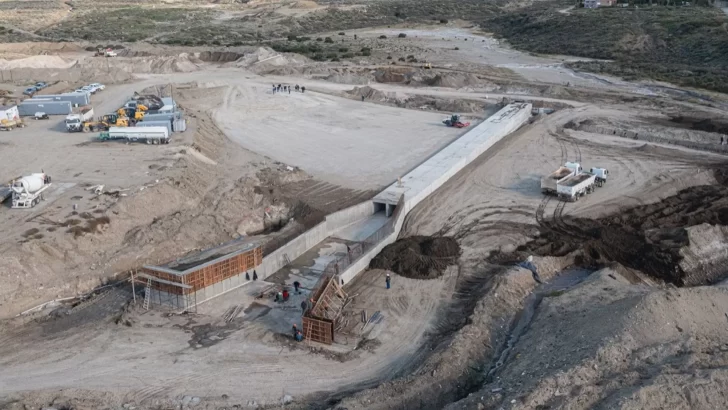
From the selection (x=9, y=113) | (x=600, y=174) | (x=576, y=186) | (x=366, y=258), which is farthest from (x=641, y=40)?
(x=9, y=113)

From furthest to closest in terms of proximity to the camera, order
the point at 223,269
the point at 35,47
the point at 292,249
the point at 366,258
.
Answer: the point at 35,47, the point at 292,249, the point at 366,258, the point at 223,269

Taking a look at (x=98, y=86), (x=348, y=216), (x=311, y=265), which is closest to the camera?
(x=311, y=265)

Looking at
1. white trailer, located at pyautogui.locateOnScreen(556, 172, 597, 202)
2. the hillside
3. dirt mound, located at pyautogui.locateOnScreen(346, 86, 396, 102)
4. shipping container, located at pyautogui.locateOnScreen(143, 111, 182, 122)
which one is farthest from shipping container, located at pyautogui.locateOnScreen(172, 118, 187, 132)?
the hillside

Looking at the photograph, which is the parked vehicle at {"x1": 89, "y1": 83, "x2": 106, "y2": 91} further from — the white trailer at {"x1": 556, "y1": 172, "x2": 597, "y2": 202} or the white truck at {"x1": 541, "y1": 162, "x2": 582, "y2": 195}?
the white trailer at {"x1": 556, "y1": 172, "x2": 597, "y2": 202}

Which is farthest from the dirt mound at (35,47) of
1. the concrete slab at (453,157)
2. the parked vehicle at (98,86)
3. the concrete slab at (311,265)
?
the concrete slab at (311,265)

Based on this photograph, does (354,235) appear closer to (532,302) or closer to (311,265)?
(311,265)

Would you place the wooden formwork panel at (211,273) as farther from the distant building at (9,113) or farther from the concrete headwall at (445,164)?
the distant building at (9,113)

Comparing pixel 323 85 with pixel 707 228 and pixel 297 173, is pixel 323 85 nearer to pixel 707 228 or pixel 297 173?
pixel 297 173
